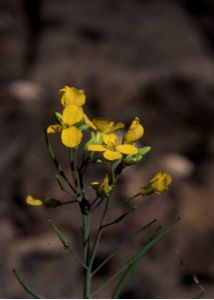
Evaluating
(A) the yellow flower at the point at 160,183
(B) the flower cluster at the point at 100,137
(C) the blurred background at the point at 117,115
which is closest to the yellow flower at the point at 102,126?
(B) the flower cluster at the point at 100,137

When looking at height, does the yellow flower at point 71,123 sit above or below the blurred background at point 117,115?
above

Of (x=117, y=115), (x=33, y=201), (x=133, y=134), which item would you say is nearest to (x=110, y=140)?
(x=133, y=134)

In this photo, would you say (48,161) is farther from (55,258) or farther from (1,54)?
(1,54)

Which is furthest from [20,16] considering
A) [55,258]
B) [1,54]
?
[55,258]

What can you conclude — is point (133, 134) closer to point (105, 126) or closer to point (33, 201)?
point (105, 126)

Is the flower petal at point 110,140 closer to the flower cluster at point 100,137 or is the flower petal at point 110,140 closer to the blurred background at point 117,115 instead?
the flower cluster at point 100,137

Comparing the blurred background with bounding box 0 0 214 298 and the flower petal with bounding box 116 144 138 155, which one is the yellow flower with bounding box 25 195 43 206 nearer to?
the flower petal with bounding box 116 144 138 155
